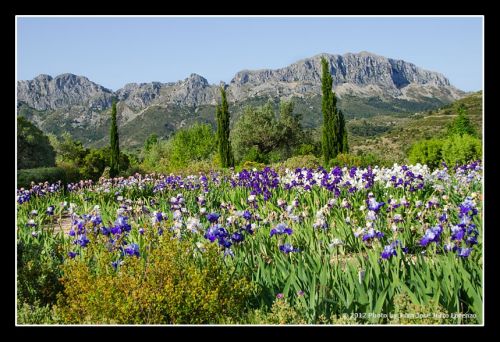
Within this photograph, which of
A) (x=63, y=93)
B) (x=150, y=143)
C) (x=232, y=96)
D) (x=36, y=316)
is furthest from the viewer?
(x=232, y=96)

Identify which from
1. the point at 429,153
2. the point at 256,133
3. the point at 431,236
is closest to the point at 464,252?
the point at 431,236

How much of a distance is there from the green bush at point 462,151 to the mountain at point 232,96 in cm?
7849

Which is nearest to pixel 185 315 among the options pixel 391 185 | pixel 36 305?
pixel 36 305

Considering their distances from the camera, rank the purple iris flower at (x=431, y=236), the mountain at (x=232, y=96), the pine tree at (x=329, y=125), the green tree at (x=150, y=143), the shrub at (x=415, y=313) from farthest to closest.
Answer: the mountain at (x=232, y=96)
the green tree at (x=150, y=143)
the pine tree at (x=329, y=125)
the purple iris flower at (x=431, y=236)
the shrub at (x=415, y=313)

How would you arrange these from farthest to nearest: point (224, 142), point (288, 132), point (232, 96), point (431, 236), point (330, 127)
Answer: point (232, 96) < point (288, 132) < point (224, 142) < point (330, 127) < point (431, 236)

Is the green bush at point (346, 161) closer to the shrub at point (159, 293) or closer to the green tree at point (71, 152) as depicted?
the shrub at point (159, 293)

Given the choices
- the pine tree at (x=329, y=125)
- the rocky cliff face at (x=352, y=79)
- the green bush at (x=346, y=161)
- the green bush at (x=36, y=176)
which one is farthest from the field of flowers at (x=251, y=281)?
the rocky cliff face at (x=352, y=79)

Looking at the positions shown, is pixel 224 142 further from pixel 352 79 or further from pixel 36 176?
pixel 352 79

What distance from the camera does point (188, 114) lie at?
138 meters

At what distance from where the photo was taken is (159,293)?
11.9 feet

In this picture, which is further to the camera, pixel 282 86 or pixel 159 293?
pixel 282 86

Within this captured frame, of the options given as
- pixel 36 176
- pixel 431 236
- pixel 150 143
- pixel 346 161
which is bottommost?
pixel 431 236

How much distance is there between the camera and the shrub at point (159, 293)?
3615 mm

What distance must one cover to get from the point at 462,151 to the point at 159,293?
14020 millimetres
